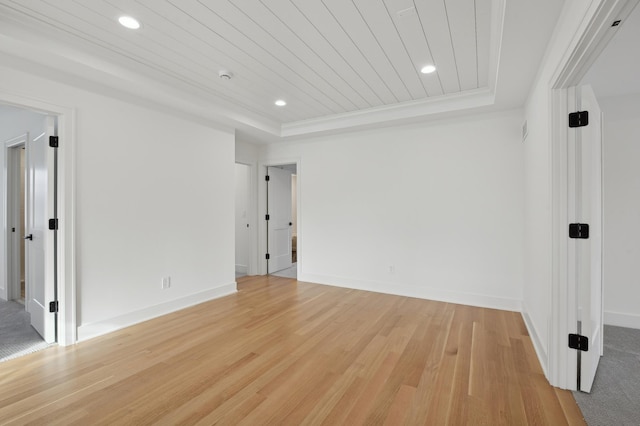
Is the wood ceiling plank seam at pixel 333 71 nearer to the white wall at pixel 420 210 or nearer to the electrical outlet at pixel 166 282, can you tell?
the white wall at pixel 420 210

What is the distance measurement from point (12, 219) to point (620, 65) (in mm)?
7062

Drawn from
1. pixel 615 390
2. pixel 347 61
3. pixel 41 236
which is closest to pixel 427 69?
pixel 347 61

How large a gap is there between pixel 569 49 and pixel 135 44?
3.08 m

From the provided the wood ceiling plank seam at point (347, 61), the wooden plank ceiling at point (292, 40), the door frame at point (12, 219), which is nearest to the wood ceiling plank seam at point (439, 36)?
the wooden plank ceiling at point (292, 40)

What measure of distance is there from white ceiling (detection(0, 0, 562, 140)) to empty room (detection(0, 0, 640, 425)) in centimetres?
2

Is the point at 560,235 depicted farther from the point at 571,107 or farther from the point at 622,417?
the point at 622,417

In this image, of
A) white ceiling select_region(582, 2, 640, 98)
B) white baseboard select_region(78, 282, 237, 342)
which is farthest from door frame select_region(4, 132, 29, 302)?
white ceiling select_region(582, 2, 640, 98)

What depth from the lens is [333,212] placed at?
4.81m

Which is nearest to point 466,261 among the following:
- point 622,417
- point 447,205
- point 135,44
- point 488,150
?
point 447,205

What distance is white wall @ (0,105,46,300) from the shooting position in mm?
3244

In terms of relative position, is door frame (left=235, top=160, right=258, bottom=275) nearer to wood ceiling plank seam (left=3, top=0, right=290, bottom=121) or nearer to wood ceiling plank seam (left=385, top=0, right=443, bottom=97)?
wood ceiling plank seam (left=3, top=0, right=290, bottom=121)

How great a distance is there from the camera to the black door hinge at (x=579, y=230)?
1903 mm

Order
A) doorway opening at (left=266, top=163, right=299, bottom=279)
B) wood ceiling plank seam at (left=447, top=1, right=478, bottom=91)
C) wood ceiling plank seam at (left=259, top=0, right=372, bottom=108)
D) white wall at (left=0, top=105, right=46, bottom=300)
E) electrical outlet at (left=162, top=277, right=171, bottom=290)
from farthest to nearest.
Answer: doorway opening at (left=266, top=163, right=299, bottom=279) < electrical outlet at (left=162, top=277, right=171, bottom=290) < white wall at (left=0, top=105, right=46, bottom=300) < wood ceiling plank seam at (left=259, top=0, right=372, bottom=108) < wood ceiling plank seam at (left=447, top=1, right=478, bottom=91)

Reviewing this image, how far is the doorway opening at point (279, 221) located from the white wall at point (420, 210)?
682 millimetres
